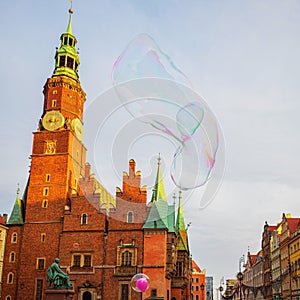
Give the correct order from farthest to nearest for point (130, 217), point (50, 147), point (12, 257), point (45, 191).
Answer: point (50, 147), point (45, 191), point (12, 257), point (130, 217)

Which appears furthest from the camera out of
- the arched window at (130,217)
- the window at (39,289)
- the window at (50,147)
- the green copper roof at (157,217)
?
the window at (50,147)

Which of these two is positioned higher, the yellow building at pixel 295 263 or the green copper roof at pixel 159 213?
the green copper roof at pixel 159 213

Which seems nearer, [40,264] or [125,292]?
[125,292]

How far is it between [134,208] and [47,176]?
12.4 metres

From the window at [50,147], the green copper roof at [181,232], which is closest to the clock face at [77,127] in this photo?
the window at [50,147]

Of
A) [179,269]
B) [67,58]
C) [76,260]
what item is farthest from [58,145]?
[179,269]

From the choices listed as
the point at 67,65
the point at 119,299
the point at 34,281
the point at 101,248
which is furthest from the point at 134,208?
the point at 67,65

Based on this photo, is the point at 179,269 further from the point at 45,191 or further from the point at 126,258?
the point at 45,191

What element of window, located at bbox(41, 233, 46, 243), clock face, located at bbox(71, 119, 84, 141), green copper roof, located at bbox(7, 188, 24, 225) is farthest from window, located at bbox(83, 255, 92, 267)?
clock face, located at bbox(71, 119, 84, 141)

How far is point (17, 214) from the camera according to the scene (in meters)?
61.8

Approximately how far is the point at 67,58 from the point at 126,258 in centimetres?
3020

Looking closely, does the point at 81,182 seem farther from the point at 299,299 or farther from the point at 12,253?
the point at 299,299

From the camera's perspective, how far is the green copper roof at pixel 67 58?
6806cm

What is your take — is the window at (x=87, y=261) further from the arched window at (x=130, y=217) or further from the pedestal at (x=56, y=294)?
the pedestal at (x=56, y=294)
